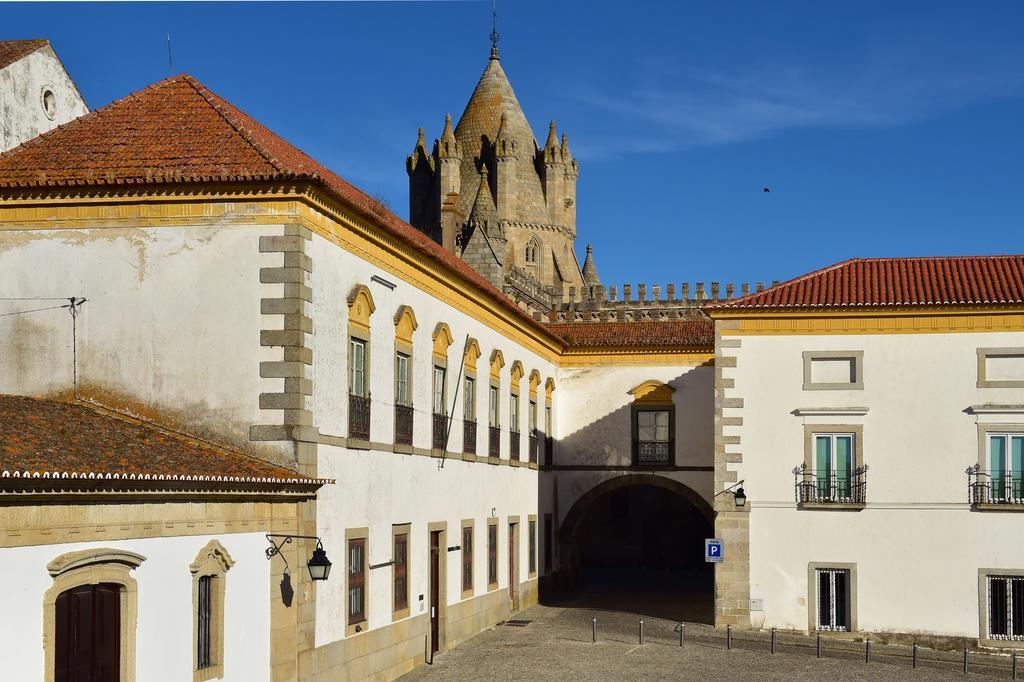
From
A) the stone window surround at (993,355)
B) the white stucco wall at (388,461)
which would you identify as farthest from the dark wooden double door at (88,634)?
the stone window surround at (993,355)

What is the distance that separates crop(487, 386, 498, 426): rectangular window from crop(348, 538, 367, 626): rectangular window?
9659 millimetres

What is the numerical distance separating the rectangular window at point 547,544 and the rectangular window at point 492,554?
6.84 metres

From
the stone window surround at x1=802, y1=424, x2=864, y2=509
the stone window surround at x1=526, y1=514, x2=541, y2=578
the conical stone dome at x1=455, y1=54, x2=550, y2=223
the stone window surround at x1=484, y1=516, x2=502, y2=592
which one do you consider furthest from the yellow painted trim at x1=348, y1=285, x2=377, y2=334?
the conical stone dome at x1=455, y1=54, x2=550, y2=223

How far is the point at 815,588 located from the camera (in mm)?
30500

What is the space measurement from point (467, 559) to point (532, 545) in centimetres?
756

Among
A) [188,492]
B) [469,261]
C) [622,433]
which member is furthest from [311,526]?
[469,261]

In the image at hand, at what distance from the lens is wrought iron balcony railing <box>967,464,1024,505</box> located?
29922 mm

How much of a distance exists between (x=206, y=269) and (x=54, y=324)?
2.26 metres

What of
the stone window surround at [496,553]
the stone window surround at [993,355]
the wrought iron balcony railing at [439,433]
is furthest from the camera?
the stone window surround at [496,553]

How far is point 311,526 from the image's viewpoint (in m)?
19.4

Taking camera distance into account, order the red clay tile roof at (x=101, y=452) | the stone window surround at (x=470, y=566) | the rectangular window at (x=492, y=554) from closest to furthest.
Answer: the red clay tile roof at (x=101, y=452), the stone window surround at (x=470, y=566), the rectangular window at (x=492, y=554)

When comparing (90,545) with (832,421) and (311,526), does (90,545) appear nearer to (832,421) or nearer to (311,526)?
(311,526)

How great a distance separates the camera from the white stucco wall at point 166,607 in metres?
13.3

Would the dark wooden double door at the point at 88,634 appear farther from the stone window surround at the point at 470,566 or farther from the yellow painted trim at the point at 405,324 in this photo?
the stone window surround at the point at 470,566
